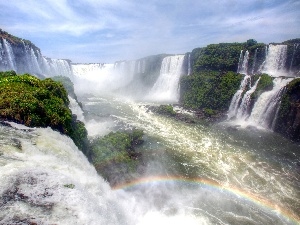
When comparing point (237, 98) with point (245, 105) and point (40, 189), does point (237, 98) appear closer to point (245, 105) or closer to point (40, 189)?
point (245, 105)

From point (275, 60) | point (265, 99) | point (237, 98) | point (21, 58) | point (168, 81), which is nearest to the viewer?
point (265, 99)

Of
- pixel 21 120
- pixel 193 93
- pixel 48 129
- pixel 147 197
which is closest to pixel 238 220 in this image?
pixel 147 197

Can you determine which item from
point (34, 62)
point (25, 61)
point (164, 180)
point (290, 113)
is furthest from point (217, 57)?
point (34, 62)

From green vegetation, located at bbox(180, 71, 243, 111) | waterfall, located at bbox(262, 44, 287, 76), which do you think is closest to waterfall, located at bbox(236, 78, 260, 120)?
green vegetation, located at bbox(180, 71, 243, 111)

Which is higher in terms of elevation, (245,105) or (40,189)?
(40,189)

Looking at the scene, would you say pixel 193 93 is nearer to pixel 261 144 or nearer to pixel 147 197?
pixel 261 144

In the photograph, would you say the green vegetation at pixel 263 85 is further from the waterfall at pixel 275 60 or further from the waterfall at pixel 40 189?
the waterfall at pixel 40 189
